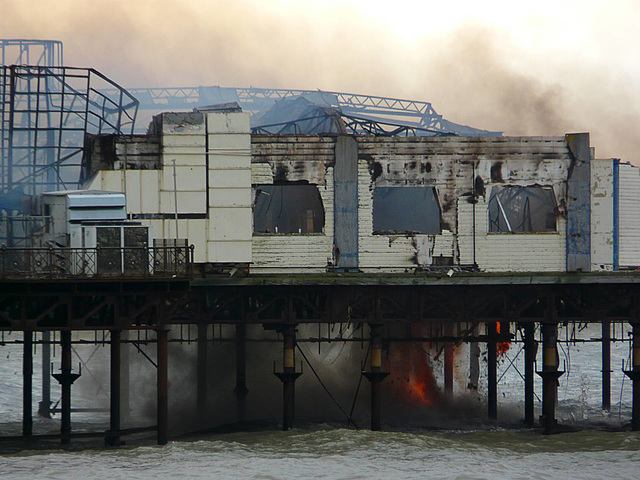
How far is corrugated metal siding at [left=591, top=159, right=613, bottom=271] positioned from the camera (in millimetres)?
34594

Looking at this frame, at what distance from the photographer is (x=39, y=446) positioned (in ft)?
107

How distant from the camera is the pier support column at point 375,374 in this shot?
108 ft

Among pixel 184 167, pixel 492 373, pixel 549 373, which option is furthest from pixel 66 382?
pixel 492 373

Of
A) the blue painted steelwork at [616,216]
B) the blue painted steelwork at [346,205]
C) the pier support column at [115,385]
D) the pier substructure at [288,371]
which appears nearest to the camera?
the pier support column at [115,385]

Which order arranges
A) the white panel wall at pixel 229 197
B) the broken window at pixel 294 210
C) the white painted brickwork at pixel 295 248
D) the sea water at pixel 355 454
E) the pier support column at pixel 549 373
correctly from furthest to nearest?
the broken window at pixel 294 210 < the pier support column at pixel 549 373 < the white painted brickwork at pixel 295 248 < the white panel wall at pixel 229 197 < the sea water at pixel 355 454

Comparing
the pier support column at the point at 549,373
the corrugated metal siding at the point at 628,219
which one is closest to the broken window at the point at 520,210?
the corrugated metal siding at the point at 628,219

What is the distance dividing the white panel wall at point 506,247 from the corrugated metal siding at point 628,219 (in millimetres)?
2385

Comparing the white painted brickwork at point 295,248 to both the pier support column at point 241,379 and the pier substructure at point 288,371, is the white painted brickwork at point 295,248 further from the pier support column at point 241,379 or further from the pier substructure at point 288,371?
the pier support column at point 241,379

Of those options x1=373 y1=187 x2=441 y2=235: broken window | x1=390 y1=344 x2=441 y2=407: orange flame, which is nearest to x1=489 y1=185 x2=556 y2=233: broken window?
x1=373 y1=187 x2=441 y2=235: broken window

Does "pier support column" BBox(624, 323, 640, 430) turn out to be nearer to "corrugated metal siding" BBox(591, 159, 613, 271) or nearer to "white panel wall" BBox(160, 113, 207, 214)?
"corrugated metal siding" BBox(591, 159, 613, 271)

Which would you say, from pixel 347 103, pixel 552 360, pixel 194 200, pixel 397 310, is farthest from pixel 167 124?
pixel 347 103

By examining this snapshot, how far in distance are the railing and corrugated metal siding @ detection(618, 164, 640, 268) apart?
1704 centimetres

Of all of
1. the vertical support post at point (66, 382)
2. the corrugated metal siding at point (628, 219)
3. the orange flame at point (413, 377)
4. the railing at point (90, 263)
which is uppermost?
the corrugated metal siding at point (628, 219)

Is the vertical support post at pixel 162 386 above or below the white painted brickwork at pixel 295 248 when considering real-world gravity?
below
